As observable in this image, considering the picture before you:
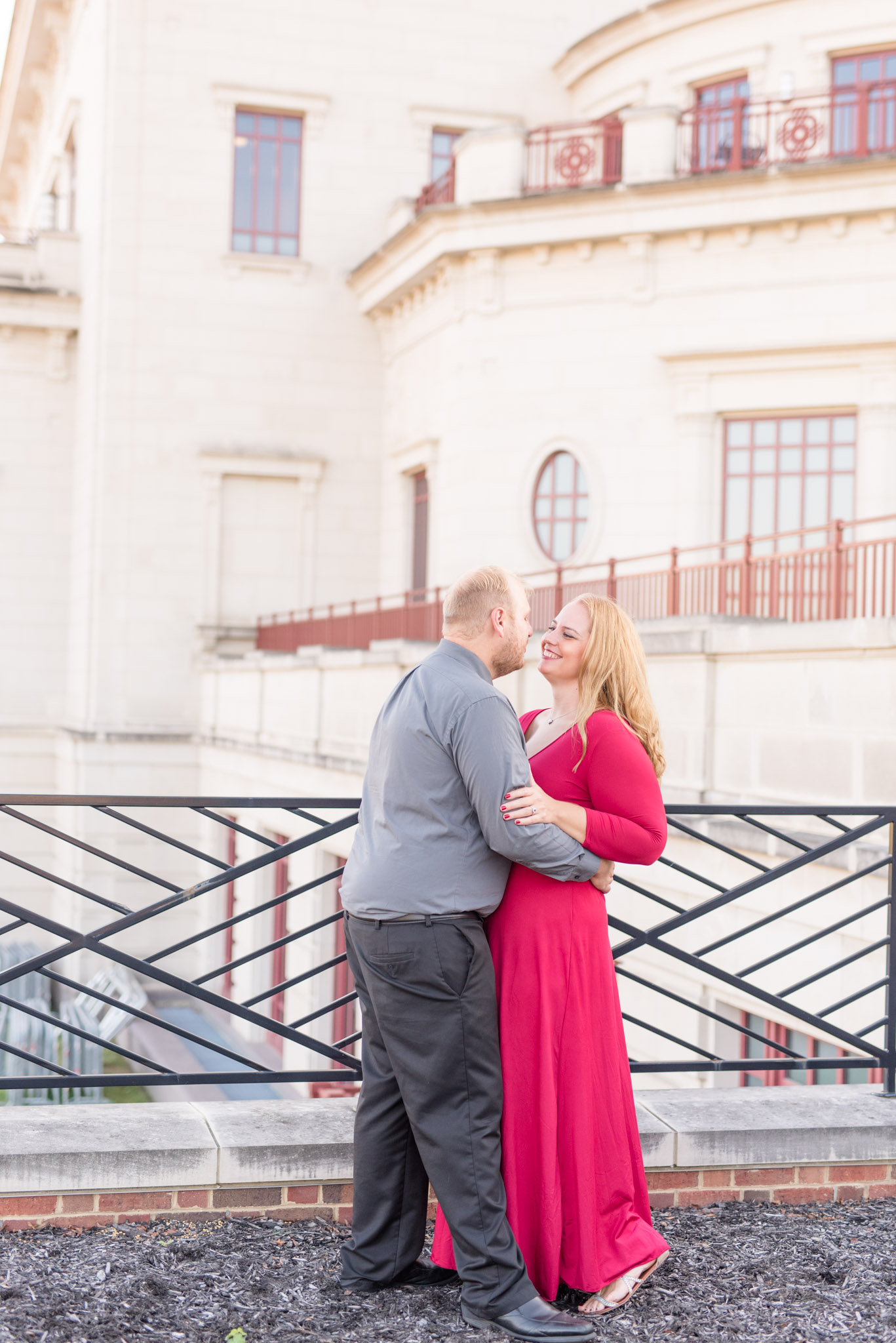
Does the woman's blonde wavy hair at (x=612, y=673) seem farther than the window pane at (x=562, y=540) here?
No

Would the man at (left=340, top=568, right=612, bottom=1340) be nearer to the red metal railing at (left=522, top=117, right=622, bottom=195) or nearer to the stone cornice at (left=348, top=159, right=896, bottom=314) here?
the stone cornice at (left=348, top=159, right=896, bottom=314)

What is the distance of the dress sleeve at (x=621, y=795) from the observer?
363 cm

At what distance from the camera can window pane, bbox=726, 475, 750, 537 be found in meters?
18.6

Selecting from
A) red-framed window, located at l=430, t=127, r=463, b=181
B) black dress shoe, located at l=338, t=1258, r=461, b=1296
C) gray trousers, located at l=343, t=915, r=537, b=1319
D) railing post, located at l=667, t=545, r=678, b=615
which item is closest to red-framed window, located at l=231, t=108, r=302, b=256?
red-framed window, located at l=430, t=127, r=463, b=181

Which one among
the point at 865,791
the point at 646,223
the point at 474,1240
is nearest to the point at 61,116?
the point at 646,223

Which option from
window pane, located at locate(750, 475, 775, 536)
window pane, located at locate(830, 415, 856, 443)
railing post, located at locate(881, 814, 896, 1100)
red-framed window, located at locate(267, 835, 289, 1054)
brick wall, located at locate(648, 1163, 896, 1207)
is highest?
window pane, located at locate(830, 415, 856, 443)

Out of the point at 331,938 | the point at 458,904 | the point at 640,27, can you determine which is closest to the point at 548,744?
the point at 458,904

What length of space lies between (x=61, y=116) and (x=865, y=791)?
25598 mm

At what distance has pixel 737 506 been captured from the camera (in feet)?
61.3

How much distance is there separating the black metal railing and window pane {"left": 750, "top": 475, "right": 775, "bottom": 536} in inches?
272

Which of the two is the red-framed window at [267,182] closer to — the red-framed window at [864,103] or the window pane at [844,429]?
the red-framed window at [864,103]

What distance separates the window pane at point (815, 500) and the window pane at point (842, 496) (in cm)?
10

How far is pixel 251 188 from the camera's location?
80.5ft

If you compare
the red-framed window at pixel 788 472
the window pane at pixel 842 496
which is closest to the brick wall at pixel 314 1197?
the red-framed window at pixel 788 472
